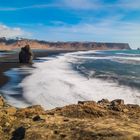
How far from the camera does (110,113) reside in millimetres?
8969

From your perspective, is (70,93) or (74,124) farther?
(70,93)

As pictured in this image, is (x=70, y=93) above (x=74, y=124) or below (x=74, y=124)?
below

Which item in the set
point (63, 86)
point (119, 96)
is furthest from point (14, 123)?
point (63, 86)

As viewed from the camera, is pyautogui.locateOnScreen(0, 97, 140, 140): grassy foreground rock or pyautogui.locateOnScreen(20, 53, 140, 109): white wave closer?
pyautogui.locateOnScreen(0, 97, 140, 140): grassy foreground rock

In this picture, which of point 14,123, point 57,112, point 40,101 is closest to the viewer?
point 14,123

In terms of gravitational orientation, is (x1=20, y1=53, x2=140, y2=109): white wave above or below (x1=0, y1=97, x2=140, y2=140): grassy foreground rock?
below

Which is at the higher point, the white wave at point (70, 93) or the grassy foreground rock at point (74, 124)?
the grassy foreground rock at point (74, 124)

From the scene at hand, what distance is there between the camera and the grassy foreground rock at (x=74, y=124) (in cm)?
713

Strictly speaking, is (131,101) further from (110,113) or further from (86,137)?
(86,137)

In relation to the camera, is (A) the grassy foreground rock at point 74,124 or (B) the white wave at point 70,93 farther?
(B) the white wave at point 70,93

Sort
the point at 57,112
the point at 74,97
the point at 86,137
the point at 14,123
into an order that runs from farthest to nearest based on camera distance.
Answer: the point at 74,97 < the point at 57,112 < the point at 14,123 < the point at 86,137

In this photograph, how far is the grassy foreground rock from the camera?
7.13 metres

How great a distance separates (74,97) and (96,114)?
54.1ft

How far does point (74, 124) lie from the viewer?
7805mm
